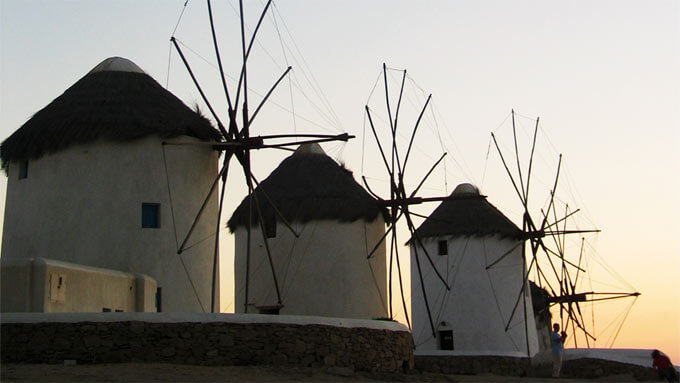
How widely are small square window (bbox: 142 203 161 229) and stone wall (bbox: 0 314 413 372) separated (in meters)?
5.03

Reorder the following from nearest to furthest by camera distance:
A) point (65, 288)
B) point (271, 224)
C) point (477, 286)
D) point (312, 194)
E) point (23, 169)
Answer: point (65, 288) < point (23, 169) < point (312, 194) < point (271, 224) < point (477, 286)

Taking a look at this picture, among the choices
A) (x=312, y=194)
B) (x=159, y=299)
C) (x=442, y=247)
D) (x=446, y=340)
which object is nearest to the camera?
(x=159, y=299)

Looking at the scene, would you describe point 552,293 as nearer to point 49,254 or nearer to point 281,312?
point 281,312

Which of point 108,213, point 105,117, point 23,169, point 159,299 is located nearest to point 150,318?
point 159,299

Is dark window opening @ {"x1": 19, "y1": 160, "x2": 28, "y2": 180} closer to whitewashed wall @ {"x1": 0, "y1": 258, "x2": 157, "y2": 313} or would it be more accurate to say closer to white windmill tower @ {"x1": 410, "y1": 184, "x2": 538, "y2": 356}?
whitewashed wall @ {"x1": 0, "y1": 258, "x2": 157, "y2": 313}

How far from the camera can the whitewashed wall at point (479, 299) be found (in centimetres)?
3294

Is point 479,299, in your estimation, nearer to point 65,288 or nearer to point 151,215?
point 151,215

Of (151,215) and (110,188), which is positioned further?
(151,215)

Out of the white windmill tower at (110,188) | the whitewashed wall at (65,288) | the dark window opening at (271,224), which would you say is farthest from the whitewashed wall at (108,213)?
the dark window opening at (271,224)

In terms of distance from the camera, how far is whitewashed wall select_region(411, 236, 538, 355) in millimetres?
32938

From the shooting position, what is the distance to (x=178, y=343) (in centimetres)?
1695

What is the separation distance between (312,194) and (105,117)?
792 centimetres

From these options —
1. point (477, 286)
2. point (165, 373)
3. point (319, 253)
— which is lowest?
point (165, 373)

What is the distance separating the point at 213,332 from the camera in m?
17.3
